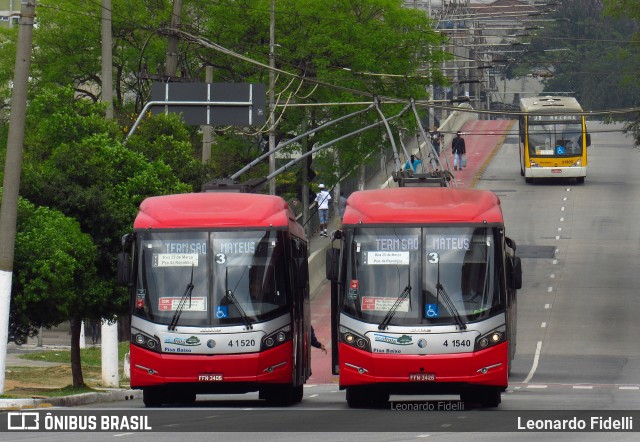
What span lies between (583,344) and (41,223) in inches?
769

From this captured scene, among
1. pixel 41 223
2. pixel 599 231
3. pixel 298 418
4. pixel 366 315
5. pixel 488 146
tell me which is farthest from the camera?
pixel 488 146

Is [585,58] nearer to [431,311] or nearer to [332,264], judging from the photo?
[332,264]

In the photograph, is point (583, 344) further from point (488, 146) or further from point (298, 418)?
point (488, 146)

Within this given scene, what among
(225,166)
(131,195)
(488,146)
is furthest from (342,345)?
(488,146)

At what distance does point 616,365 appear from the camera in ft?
118

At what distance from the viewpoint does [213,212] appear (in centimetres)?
2119

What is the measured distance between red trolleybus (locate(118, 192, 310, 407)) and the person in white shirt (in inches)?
1183

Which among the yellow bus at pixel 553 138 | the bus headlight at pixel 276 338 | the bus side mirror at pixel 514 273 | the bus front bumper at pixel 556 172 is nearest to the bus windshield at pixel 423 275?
the bus side mirror at pixel 514 273

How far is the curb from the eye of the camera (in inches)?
821

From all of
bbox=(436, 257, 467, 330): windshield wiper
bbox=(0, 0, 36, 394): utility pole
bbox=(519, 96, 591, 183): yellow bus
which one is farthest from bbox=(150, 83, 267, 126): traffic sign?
bbox=(519, 96, 591, 183): yellow bus

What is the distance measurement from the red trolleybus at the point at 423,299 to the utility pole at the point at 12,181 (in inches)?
208

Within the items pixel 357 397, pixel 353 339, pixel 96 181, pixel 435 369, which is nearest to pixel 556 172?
pixel 96 181

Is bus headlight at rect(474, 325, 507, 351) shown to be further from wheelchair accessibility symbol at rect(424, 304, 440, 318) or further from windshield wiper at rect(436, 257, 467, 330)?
wheelchair accessibility symbol at rect(424, 304, 440, 318)

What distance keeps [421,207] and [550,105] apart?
43147mm
